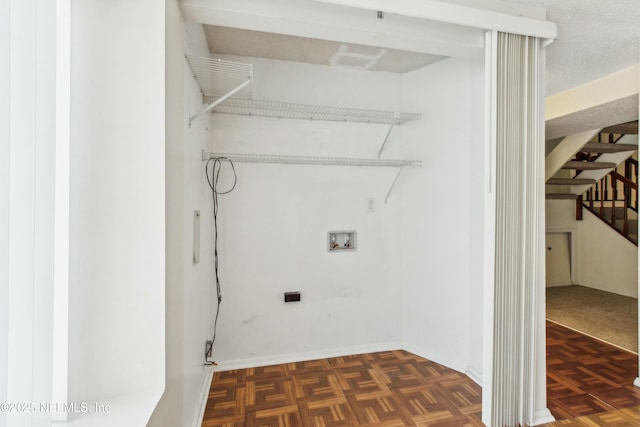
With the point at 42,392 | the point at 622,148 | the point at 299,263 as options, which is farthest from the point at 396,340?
the point at 622,148

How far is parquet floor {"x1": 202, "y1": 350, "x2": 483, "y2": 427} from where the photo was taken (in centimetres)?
195

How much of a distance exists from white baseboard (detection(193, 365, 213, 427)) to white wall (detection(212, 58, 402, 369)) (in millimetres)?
194

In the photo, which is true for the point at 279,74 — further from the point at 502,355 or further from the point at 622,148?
the point at 622,148

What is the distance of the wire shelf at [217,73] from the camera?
1.72 meters

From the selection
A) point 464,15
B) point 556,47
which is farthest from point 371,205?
point 556,47

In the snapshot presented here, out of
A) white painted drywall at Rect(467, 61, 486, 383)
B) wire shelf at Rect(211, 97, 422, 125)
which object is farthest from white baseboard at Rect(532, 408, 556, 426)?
wire shelf at Rect(211, 97, 422, 125)

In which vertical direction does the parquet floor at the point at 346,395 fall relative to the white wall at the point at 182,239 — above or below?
below

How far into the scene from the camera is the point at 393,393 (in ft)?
7.27

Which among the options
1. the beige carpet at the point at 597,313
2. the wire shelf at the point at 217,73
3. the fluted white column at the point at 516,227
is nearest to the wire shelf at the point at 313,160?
the wire shelf at the point at 217,73

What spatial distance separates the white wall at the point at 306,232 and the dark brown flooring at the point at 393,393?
Result: 0.78 ft

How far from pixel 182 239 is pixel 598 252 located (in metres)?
6.05

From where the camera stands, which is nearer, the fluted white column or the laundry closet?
the fluted white column

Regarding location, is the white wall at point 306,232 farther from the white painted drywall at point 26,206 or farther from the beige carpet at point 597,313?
the beige carpet at point 597,313

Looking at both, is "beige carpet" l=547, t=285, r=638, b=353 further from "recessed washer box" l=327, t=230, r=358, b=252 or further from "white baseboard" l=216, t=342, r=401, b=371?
"recessed washer box" l=327, t=230, r=358, b=252
